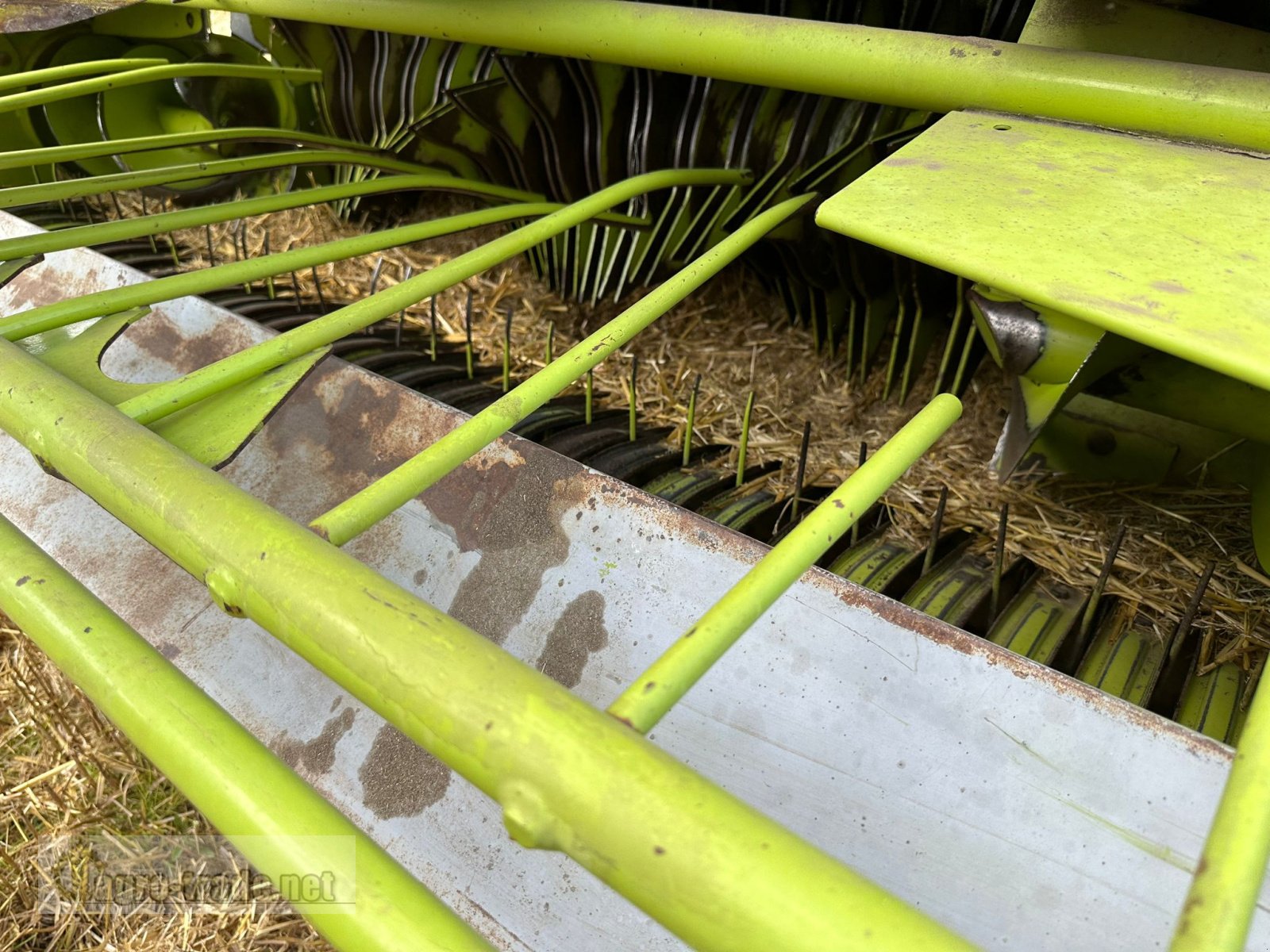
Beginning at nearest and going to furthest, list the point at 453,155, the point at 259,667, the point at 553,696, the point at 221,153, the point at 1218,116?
the point at 553,696 → the point at 1218,116 → the point at 259,667 → the point at 453,155 → the point at 221,153

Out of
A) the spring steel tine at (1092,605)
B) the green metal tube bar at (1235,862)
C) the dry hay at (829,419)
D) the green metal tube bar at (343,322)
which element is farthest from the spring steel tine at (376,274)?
A: the green metal tube bar at (1235,862)

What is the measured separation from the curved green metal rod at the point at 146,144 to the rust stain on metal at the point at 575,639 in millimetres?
1210

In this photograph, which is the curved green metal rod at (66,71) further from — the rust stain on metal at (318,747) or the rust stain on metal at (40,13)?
the rust stain on metal at (318,747)

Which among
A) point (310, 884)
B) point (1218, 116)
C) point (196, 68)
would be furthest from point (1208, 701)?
point (196, 68)

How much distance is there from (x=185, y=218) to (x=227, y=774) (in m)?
1.12

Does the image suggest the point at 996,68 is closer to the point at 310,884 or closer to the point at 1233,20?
the point at 1233,20

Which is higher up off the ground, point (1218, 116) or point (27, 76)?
point (1218, 116)

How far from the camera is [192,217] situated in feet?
5.07

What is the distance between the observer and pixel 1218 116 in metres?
1.05

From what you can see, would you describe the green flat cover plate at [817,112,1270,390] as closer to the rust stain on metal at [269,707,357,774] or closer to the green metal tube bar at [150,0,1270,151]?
the green metal tube bar at [150,0,1270,151]

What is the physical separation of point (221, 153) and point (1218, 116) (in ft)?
8.96

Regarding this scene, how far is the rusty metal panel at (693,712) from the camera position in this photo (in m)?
1.01

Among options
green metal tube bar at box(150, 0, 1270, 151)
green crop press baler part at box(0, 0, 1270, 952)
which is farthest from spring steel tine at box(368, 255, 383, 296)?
green metal tube bar at box(150, 0, 1270, 151)

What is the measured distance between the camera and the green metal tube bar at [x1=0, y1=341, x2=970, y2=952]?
0.52 meters
